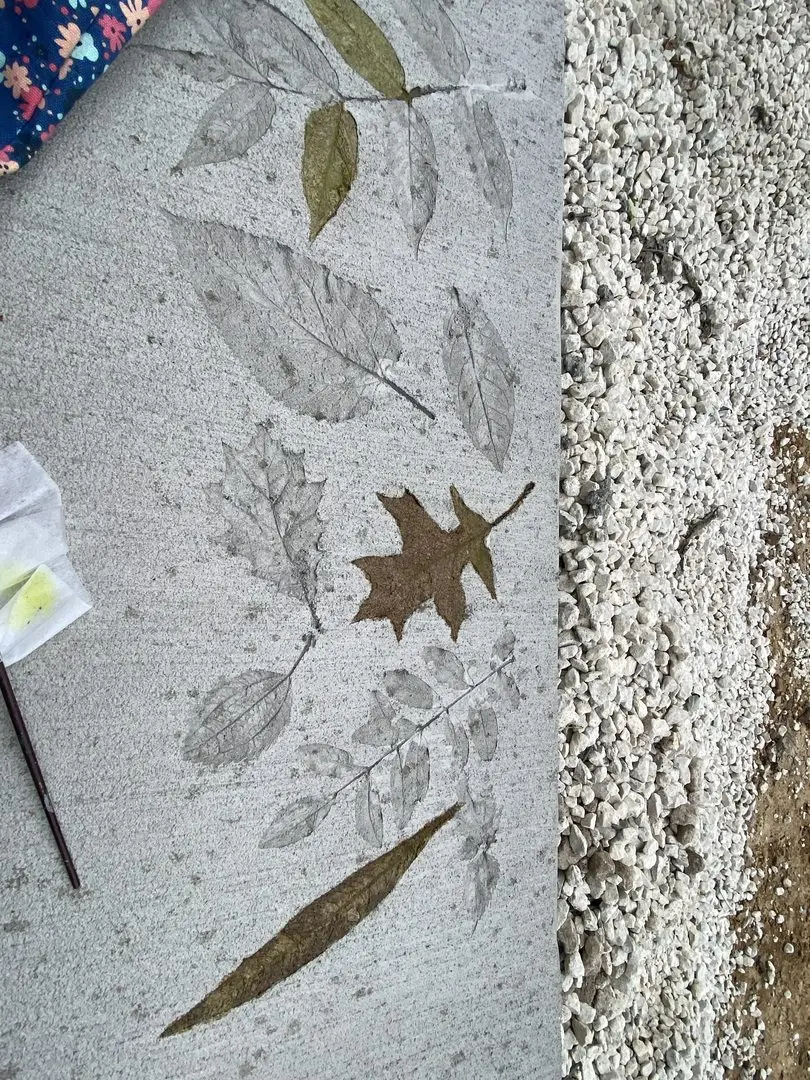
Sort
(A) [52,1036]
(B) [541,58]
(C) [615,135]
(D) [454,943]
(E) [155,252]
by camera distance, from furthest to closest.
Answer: (C) [615,135] < (B) [541,58] < (D) [454,943] < (E) [155,252] < (A) [52,1036]

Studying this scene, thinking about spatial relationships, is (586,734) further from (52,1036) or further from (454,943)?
(52,1036)

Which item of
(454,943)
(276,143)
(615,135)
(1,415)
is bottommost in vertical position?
(454,943)

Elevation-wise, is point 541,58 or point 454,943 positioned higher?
point 541,58

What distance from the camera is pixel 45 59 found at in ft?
3.12

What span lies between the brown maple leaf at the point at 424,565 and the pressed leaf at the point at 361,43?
593 millimetres

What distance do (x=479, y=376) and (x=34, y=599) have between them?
0.70 m

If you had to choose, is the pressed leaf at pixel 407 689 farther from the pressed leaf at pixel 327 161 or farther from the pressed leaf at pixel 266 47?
the pressed leaf at pixel 266 47

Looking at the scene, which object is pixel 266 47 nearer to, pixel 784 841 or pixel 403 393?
pixel 403 393

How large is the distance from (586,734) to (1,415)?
42.2 inches

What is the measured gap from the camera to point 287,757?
43.3 inches

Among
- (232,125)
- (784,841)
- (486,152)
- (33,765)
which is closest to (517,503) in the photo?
(486,152)

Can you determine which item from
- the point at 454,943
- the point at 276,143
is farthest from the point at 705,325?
the point at 454,943

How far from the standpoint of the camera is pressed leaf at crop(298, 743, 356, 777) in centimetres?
111

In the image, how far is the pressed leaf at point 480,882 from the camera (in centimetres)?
122
